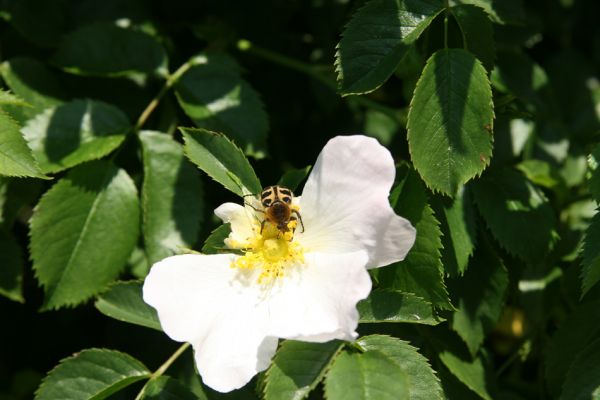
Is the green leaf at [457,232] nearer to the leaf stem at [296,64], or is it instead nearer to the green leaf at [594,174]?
the green leaf at [594,174]

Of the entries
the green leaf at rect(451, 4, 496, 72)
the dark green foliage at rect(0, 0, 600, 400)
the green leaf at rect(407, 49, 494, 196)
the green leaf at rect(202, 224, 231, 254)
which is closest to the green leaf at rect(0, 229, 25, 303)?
the dark green foliage at rect(0, 0, 600, 400)

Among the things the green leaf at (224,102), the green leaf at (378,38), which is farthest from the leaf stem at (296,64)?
the green leaf at (378,38)

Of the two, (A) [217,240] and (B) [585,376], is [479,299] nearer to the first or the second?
(B) [585,376]

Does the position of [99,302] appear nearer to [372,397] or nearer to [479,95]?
[372,397]

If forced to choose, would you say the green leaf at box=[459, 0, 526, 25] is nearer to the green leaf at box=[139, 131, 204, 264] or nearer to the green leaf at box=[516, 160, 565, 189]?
the green leaf at box=[516, 160, 565, 189]

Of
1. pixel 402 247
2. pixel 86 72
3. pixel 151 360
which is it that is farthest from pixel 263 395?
pixel 86 72

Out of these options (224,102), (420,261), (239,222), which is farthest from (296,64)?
(420,261)
